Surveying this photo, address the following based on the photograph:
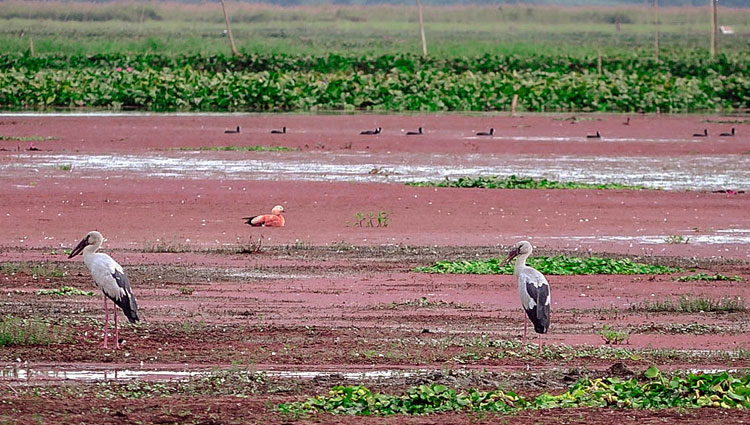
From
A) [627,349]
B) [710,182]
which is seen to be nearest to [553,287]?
[627,349]

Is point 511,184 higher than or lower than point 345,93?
lower

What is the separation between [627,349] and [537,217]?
32.6 ft

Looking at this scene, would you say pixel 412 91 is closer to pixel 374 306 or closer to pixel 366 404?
pixel 374 306

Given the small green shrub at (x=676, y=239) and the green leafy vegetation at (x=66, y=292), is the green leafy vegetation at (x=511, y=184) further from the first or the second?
the green leafy vegetation at (x=66, y=292)

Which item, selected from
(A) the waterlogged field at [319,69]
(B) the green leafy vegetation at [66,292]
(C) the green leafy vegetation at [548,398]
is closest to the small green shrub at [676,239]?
(B) the green leafy vegetation at [66,292]

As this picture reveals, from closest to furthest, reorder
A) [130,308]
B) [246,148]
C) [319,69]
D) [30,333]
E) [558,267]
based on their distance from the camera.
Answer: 1. [130,308]
2. [30,333]
3. [558,267]
4. [246,148]
5. [319,69]

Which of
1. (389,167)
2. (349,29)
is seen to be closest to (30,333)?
(389,167)

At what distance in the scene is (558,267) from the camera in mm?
16000

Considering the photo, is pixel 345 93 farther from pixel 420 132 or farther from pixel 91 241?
pixel 91 241

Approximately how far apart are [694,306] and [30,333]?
6.56 metres

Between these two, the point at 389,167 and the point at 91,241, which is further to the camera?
the point at 389,167

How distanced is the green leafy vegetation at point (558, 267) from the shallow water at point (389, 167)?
9855mm

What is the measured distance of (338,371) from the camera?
1021cm

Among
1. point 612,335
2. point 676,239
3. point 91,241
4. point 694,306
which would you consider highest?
point 91,241
